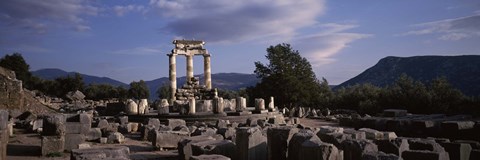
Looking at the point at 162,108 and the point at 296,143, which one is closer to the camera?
the point at 296,143

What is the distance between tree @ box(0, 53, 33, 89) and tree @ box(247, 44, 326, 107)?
1764 inches

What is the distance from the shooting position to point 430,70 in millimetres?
104562

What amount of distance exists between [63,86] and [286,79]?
47.8 metres

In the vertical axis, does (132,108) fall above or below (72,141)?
above

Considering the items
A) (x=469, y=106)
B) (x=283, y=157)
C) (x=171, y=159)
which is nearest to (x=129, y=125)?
(x=171, y=159)

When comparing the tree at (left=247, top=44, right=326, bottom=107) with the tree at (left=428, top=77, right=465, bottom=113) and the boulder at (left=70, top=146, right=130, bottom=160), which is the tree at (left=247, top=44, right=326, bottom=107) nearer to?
the tree at (left=428, top=77, right=465, bottom=113)

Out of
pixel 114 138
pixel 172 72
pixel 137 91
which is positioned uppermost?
pixel 172 72

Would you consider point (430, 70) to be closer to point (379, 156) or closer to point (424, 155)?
point (424, 155)

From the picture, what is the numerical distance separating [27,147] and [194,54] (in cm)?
2941

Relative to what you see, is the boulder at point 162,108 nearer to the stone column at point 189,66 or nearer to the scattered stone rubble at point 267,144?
the scattered stone rubble at point 267,144

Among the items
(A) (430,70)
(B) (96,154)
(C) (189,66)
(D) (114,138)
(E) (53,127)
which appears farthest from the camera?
(A) (430,70)

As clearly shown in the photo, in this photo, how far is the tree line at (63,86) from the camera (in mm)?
64500

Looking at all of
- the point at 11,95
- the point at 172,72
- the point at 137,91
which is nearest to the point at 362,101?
the point at 172,72

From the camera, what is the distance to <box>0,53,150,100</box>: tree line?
6450 cm
